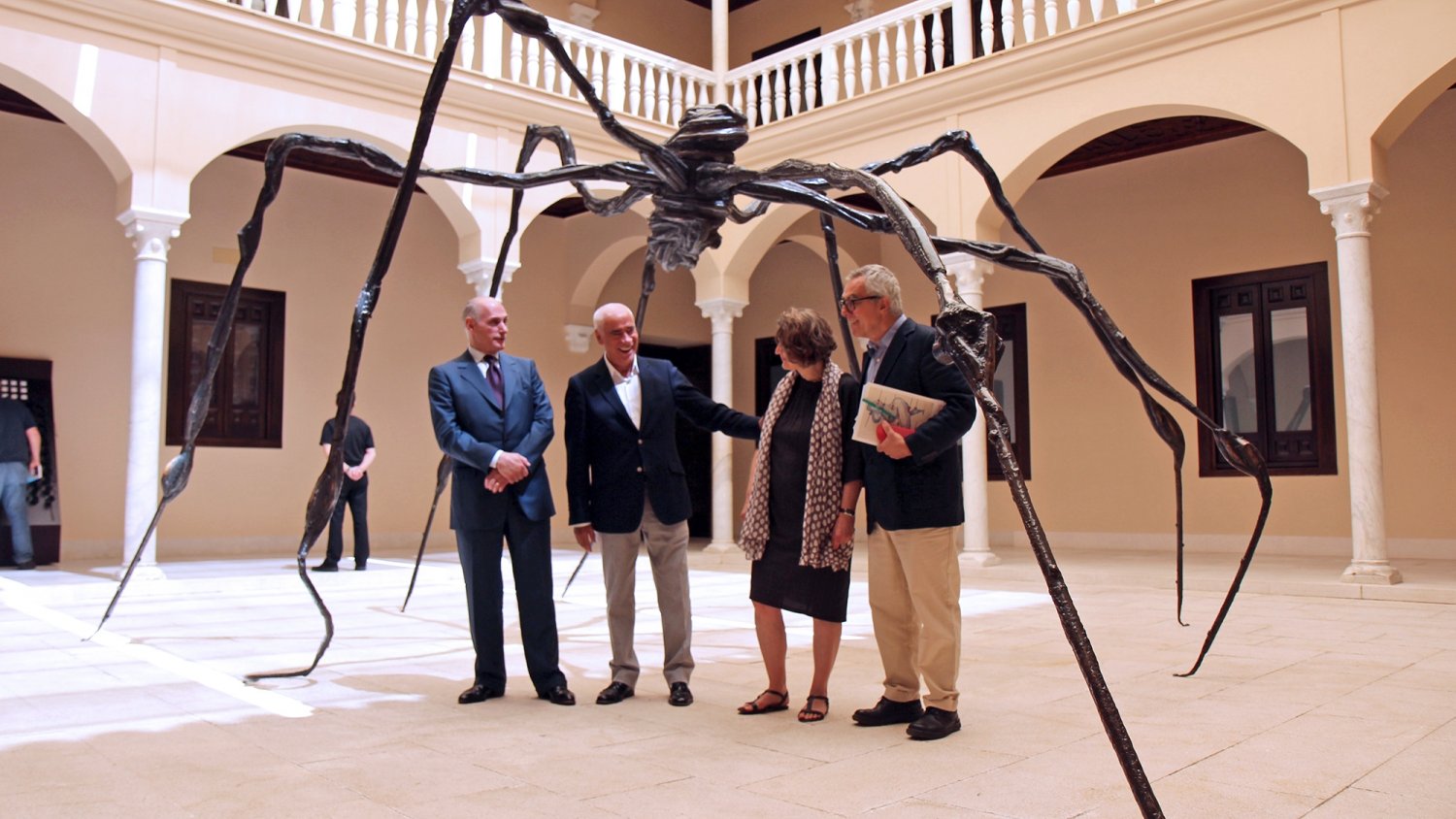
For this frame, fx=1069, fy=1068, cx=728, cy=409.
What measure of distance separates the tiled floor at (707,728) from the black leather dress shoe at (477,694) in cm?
7

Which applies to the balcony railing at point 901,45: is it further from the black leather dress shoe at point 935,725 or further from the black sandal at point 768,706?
the black leather dress shoe at point 935,725

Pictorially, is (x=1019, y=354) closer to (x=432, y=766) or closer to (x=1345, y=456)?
(x=1345, y=456)

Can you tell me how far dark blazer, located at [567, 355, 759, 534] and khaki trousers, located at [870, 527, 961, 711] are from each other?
34.8 inches

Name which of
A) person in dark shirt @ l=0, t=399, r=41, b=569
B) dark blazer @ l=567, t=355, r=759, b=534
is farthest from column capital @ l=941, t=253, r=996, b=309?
person in dark shirt @ l=0, t=399, r=41, b=569

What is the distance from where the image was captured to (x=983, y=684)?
180 inches

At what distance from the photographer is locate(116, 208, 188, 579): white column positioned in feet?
28.8

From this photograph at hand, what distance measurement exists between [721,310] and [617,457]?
29.8 ft

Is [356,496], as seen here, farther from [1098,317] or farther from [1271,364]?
[1271,364]

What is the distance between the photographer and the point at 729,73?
1288 centimetres

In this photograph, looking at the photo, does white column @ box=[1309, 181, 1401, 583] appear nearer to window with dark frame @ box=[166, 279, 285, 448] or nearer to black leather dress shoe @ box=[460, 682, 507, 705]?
black leather dress shoe @ box=[460, 682, 507, 705]

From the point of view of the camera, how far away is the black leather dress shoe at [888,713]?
3760 mm

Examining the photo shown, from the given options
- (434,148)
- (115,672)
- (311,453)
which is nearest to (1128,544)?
(434,148)

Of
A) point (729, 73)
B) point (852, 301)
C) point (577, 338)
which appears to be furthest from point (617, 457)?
point (577, 338)

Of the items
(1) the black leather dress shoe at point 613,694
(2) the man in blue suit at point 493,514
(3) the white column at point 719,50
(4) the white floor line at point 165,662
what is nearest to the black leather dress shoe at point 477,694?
(2) the man in blue suit at point 493,514
